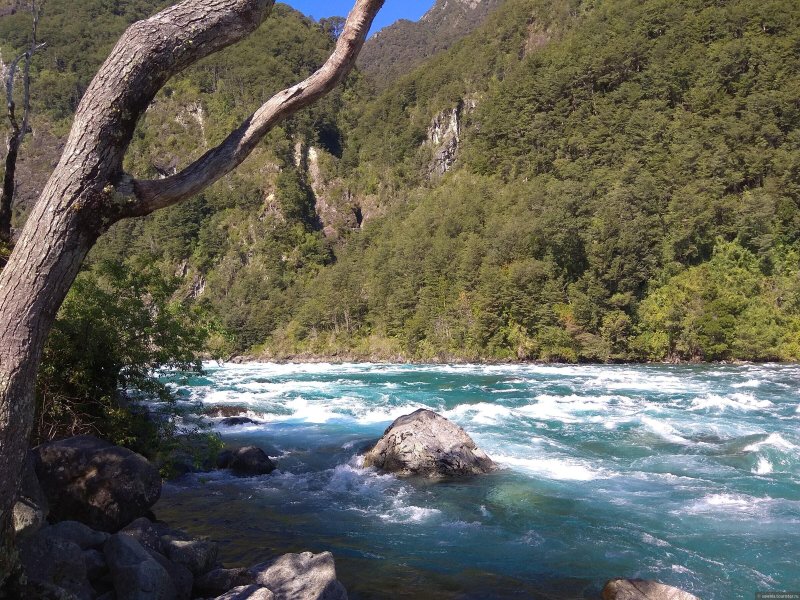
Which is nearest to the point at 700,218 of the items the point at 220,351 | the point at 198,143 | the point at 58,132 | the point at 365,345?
the point at 365,345

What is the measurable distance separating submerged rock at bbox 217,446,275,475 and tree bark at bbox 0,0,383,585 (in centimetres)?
861

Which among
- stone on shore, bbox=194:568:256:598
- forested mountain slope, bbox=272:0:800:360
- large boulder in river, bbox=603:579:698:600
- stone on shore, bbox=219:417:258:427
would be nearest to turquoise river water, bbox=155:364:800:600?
large boulder in river, bbox=603:579:698:600

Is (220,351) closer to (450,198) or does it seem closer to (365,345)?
(365,345)

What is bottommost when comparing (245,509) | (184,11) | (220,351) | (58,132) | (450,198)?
(245,509)

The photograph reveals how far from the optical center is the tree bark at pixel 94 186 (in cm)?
304

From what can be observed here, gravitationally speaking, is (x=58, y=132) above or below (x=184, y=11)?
above

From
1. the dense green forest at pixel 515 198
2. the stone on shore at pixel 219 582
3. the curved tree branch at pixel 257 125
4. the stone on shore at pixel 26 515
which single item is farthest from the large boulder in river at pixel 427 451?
the curved tree branch at pixel 257 125

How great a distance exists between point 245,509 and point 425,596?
4280 millimetres

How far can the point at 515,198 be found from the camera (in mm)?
70500

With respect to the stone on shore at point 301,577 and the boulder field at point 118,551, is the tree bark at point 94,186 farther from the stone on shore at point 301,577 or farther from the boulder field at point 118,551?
the stone on shore at point 301,577

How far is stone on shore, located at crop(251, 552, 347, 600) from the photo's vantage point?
5.51m

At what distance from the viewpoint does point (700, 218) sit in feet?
159

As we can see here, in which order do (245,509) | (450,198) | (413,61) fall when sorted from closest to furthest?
1. (245,509)
2. (450,198)
3. (413,61)

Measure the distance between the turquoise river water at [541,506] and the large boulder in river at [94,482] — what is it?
A: 1495 millimetres
